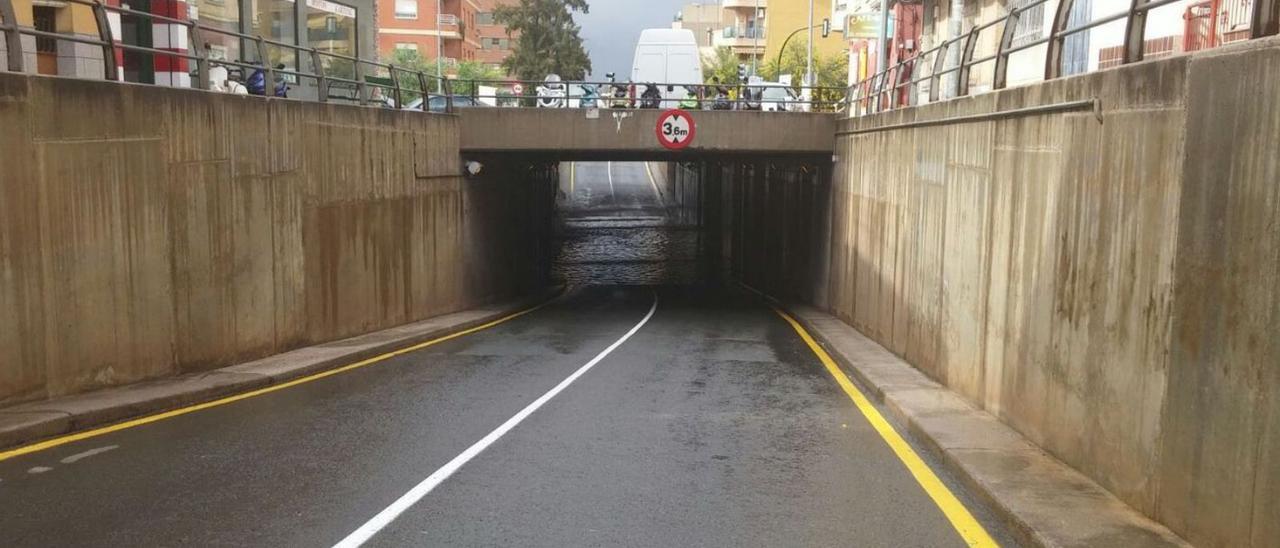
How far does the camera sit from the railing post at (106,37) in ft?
35.7

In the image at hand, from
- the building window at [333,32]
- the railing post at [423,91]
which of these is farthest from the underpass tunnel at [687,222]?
the building window at [333,32]

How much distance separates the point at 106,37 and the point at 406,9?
80.0 meters

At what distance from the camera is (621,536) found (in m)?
6.43

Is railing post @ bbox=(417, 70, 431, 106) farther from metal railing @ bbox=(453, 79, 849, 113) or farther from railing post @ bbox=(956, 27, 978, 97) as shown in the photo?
railing post @ bbox=(956, 27, 978, 97)

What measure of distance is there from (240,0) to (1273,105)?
67.9 feet

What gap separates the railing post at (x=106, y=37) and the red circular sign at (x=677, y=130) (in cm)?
1452

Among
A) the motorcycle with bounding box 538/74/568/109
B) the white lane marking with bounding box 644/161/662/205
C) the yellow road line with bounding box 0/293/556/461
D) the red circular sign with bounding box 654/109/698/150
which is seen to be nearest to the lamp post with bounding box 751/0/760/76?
the white lane marking with bounding box 644/161/662/205

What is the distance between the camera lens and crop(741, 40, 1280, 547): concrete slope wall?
5.32 m

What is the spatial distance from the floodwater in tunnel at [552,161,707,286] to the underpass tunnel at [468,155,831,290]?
0.19ft

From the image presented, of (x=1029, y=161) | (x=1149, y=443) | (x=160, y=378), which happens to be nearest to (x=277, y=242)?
(x=160, y=378)

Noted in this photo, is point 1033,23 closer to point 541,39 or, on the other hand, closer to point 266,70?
point 266,70

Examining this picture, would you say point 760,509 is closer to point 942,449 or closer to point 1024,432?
point 942,449

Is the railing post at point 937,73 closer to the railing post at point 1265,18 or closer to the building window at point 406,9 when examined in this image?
the railing post at point 1265,18

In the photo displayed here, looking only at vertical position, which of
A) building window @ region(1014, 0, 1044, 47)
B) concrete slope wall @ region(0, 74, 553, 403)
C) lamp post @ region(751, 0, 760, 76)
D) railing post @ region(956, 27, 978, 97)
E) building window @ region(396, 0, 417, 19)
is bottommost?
concrete slope wall @ region(0, 74, 553, 403)
